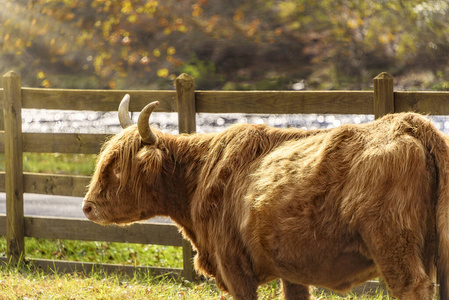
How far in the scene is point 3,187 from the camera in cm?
686

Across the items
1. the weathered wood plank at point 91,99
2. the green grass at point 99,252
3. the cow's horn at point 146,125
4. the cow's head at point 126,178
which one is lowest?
the green grass at point 99,252

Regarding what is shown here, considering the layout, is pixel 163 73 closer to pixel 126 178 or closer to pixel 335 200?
pixel 126 178

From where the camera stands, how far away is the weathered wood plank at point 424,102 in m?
5.19

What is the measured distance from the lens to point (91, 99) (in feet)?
20.9

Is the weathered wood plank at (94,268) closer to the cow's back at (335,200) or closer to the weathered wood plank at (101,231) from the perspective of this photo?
the weathered wood plank at (101,231)

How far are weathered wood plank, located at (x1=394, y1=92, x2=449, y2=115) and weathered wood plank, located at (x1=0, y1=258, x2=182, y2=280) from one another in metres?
2.67

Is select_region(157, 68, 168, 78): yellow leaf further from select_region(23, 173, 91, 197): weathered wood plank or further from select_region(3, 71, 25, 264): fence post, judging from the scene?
select_region(23, 173, 91, 197): weathered wood plank

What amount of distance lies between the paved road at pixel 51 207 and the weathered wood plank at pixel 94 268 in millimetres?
2639

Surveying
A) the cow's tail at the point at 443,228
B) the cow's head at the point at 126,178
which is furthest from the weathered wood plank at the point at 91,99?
the cow's tail at the point at 443,228

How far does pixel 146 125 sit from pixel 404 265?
76.1 inches

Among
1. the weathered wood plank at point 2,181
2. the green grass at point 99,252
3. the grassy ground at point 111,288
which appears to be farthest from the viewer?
the green grass at point 99,252

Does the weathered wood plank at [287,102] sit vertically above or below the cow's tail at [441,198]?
above

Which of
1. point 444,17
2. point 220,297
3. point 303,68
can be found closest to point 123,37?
point 303,68

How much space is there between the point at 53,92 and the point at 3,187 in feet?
4.18
